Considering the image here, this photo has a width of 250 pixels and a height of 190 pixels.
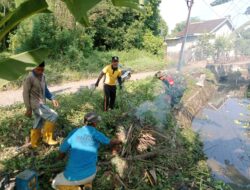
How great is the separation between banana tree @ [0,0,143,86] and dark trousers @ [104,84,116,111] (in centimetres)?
495

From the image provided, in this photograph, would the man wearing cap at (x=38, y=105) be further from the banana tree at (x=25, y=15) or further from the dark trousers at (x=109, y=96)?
the dark trousers at (x=109, y=96)

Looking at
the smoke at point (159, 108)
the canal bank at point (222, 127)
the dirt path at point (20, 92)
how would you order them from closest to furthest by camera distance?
the smoke at point (159, 108), the canal bank at point (222, 127), the dirt path at point (20, 92)

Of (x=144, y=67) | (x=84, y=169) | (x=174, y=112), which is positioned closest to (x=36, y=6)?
(x=84, y=169)

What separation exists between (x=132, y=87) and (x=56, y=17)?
631 centimetres

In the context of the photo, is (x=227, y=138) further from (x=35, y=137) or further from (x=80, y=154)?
(x=80, y=154)

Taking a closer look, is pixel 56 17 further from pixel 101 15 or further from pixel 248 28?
pixel 248 28

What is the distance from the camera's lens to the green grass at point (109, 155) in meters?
5.51

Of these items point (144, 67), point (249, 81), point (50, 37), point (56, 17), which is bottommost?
point (249, 81)

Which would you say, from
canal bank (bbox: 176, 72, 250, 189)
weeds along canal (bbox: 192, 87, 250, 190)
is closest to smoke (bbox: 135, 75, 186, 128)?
canal bank (bbox: 176, 72, 250, 189)

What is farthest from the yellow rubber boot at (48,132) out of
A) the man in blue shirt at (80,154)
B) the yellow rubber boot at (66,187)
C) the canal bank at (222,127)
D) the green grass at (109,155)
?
the canal bank at (222,127)

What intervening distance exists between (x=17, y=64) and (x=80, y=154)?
5.35ft

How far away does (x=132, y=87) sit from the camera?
42.7 ft

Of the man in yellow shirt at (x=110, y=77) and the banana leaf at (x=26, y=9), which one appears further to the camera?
the man in yellow shirt at (x=110, y=77)

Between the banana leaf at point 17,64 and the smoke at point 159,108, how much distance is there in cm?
447
